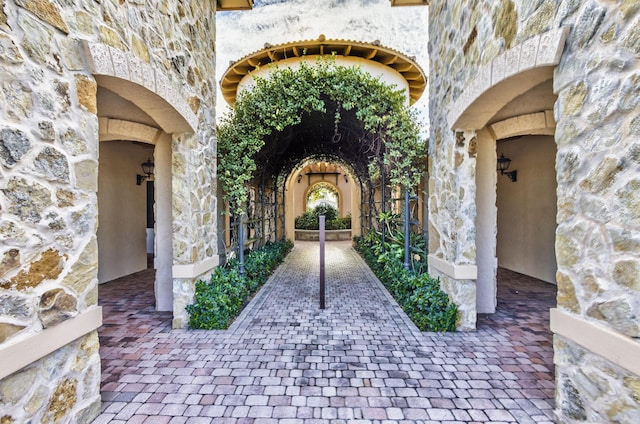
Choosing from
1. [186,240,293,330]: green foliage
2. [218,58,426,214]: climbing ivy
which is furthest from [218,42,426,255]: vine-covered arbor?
[186,240,293,330]: green foliage

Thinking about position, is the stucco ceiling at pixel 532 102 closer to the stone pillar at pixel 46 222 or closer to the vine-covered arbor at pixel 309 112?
the vine-covered arbor at pixel 309 112

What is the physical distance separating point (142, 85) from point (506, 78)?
10.6 feet

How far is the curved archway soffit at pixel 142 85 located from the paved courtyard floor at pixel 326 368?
8.48 ft

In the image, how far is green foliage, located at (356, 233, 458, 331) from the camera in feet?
11.2

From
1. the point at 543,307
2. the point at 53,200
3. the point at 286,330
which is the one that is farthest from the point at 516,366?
the point at 53,200

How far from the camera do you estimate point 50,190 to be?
1.83 metres

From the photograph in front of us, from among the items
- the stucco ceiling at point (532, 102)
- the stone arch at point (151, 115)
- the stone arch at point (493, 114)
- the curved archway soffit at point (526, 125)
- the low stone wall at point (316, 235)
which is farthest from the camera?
the low stone wall at point (316, 235)

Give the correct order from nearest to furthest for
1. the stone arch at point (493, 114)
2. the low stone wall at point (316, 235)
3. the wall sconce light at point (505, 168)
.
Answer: the stone arch at point (493, 114)
the wall sconce light at point (505, 168)
the low stone wall at point (316, 235)

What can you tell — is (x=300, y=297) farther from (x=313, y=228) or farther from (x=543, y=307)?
(x=313, y=228)

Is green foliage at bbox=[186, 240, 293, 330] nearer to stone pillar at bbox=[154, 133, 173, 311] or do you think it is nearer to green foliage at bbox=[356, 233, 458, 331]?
stone pillar at bbox=[154, 133, 173, 311]

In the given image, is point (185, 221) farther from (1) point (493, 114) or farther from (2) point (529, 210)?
(2) point (529, 210)

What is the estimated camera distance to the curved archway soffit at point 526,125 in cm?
328

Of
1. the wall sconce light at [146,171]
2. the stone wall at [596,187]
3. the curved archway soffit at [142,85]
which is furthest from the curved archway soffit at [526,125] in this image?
the wall sconce light at [146,171]

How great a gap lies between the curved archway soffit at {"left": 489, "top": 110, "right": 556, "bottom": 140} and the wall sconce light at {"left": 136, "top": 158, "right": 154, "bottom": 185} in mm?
6630
